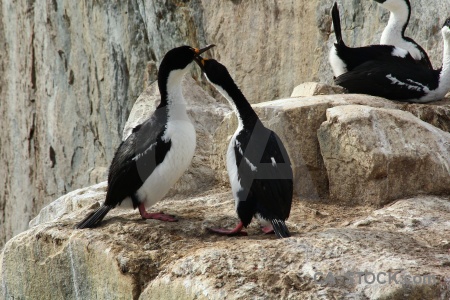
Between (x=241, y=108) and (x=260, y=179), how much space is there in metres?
0.61

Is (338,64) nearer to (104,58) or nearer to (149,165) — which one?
(149,165)

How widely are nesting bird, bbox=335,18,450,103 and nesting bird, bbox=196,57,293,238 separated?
2.69 meters

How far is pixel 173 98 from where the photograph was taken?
5578mm

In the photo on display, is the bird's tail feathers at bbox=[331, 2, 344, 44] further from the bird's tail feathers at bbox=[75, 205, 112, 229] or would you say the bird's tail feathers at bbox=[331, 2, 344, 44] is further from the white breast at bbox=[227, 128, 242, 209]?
the bird's tail feathers at bbox=[75, 205, 112, 229]

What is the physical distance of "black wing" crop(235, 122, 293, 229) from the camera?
4.73 meters

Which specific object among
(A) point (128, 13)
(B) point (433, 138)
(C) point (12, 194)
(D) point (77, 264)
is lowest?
(C) point (12, 194)

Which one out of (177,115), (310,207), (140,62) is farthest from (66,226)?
(140,62)

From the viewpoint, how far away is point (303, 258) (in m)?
4.18

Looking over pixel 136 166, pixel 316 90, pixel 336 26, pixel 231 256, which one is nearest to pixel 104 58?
pixel 336 26

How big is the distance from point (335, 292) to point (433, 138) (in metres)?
2.23

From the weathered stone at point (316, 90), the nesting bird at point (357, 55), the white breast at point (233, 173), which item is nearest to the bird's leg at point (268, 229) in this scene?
the white breast at point (233, 173)

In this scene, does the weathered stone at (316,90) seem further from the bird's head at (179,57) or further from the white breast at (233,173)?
the white breast at (233,173)

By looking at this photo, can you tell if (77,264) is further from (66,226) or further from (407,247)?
(407,247)

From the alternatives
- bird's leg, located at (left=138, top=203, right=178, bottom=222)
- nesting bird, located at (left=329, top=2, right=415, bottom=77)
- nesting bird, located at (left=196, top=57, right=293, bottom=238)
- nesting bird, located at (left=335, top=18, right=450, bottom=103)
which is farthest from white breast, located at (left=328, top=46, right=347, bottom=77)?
bird's leg, located at (left=138, top=203, right=178, bottom=222)
